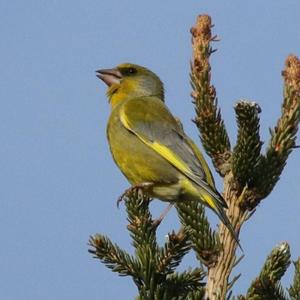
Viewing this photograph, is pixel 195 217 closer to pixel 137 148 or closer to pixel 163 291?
pixel 163 291

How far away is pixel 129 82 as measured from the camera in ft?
18.4

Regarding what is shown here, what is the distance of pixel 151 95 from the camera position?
18.3 ft

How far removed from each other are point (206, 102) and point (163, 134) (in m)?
1.61

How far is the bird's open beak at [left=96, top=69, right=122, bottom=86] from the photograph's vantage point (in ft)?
18.2

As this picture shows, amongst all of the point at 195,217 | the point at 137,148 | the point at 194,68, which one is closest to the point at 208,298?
the point at 195,217

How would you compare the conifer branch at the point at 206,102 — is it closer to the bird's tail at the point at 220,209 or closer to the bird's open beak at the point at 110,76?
the bird's tail at the point at 220,209

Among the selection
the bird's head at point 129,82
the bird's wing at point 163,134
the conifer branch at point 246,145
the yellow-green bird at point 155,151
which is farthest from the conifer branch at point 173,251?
the bird's head at point 129,82

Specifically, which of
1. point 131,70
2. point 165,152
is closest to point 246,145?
point 165,152

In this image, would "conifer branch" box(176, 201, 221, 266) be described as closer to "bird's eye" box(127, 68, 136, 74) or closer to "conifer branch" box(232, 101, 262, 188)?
"conifer branch" box(232, 101, 262, 188)

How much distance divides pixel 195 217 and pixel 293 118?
23.5 inches

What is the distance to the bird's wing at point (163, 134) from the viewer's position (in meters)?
4.24

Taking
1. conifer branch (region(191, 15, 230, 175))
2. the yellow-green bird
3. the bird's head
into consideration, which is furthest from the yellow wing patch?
conifer branch (region(191, 15, 230, 175))

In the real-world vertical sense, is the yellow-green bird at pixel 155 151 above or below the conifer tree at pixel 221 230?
above

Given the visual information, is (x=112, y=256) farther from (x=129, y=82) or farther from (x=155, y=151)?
(x=129, y=82)
